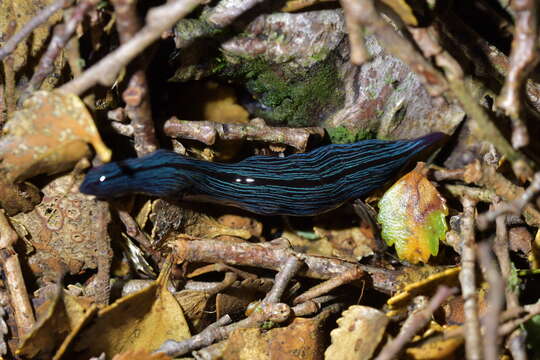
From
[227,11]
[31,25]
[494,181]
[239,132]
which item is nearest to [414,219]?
[494,181]

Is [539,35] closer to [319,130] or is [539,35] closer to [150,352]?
[319,130]

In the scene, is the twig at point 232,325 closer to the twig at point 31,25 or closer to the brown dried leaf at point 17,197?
the brown dried leaf at point 17,197

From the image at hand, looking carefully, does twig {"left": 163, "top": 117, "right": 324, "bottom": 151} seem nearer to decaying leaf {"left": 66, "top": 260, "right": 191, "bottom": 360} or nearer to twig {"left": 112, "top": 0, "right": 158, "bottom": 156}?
twig {"left": 112, "top": 0, "right": 158, "bottom": 156}

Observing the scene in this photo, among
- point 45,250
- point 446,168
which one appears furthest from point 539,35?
point 45,250

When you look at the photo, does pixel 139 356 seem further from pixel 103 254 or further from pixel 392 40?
pixel 392 40

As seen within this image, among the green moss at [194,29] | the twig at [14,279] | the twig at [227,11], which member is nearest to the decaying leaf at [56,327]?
the twig at [14,279]

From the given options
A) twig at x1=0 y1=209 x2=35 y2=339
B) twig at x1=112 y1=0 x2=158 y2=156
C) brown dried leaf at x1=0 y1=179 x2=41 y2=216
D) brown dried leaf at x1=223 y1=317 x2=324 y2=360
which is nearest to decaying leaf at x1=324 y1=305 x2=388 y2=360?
brown dried leaf at x1=223 y1=317 x2=324 y2=360
